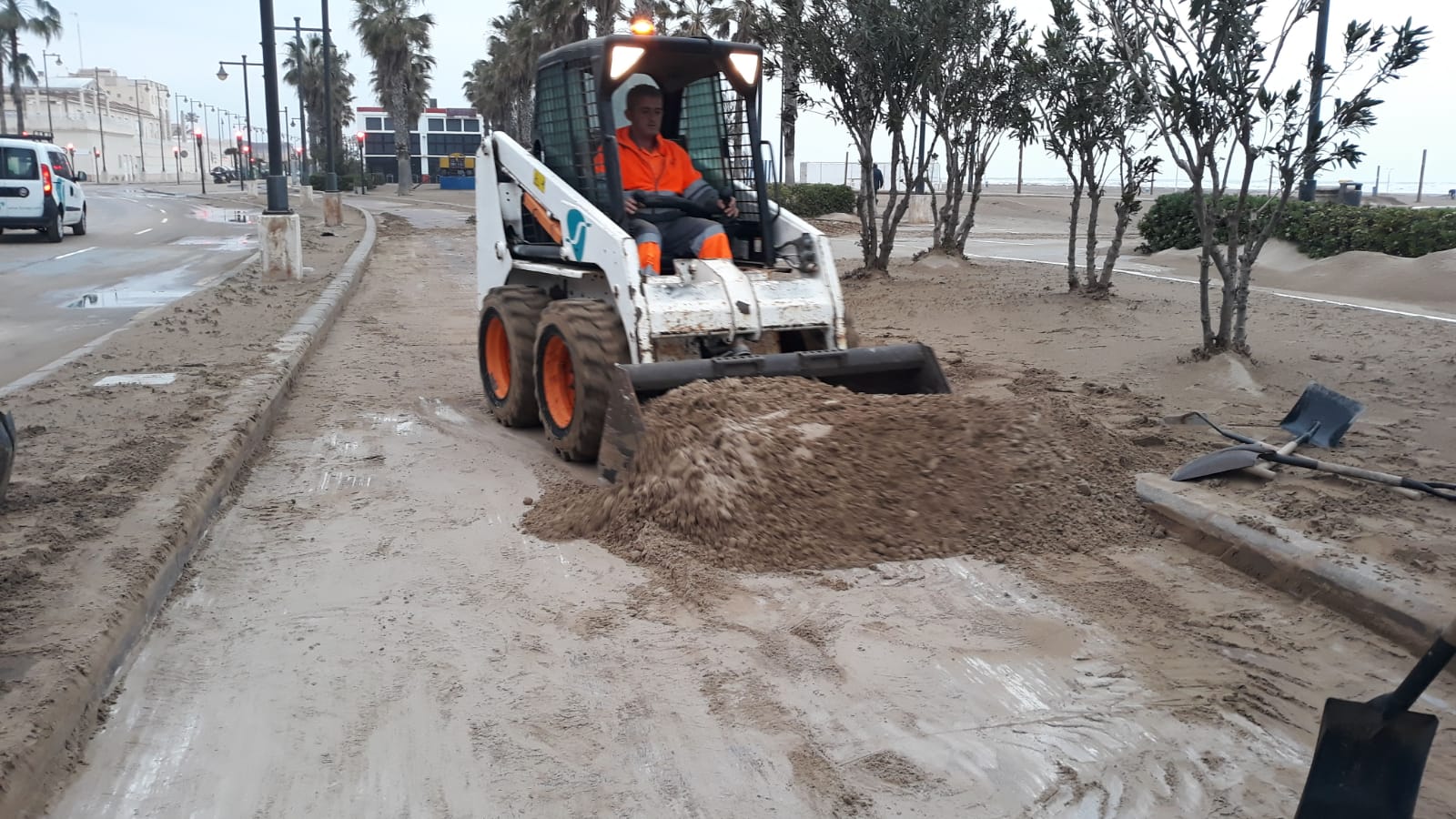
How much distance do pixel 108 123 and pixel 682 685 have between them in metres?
129

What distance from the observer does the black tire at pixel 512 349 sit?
25.3 ft

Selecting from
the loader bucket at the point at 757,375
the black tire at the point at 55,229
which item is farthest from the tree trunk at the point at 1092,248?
the black tire at the point at 55,229

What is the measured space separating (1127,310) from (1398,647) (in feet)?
30.3

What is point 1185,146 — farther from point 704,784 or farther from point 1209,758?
point 704,784

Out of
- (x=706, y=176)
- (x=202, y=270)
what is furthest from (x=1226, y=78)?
(x=202, y=270)

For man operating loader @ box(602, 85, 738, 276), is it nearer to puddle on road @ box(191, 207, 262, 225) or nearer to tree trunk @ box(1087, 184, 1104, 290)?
tree trunk @ box(1087, 184, 1104, 290)

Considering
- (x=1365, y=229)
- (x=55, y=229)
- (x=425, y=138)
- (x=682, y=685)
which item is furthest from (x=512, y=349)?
(x=425, y=138)

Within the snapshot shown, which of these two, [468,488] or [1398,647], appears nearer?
[1398,647]

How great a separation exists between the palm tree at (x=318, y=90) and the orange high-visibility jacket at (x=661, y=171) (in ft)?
238

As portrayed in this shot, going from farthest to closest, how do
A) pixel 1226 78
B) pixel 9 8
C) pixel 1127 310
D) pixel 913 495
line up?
pixel 9 8
pixel 1127 310
pixel 1226 78
pixel 913 495

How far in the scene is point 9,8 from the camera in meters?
74.7

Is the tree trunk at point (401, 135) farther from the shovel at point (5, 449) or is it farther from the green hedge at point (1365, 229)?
the shovel at point (5, 449)

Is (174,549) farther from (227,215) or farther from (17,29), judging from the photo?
(17,29)

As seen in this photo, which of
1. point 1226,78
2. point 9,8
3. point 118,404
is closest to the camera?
point 118,404
